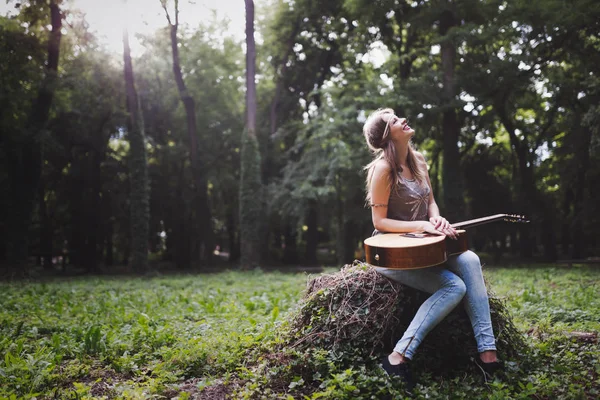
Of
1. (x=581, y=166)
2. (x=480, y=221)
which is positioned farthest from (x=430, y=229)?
(x=581, y=166)

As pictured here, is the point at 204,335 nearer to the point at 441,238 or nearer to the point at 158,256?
the point at 441,238

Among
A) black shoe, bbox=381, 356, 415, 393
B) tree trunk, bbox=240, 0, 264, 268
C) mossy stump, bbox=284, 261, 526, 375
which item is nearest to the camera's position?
black shoe, bbox=381, 356, 415, 393

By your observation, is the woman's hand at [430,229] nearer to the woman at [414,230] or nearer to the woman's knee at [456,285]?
the woman at [414,230]

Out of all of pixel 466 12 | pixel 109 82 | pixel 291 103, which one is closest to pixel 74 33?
pixel 109 82

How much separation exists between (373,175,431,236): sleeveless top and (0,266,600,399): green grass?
4.27 feet

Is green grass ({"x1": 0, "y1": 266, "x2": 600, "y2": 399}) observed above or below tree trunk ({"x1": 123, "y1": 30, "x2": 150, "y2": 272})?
below

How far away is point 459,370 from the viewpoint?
12.8ft

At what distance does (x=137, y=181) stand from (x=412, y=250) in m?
18.4

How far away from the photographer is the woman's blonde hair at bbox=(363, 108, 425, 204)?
4.16 meters

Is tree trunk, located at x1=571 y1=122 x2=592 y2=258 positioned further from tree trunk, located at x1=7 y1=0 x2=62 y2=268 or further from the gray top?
tree trunk, located at x1=7 y1=0 x2=62 y2=268

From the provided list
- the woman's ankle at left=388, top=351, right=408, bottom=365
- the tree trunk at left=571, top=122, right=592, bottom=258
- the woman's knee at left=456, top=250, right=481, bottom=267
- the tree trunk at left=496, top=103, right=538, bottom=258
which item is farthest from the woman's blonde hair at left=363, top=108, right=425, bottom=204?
the tree trunk at left=496, top=103, right=538, bottom=258

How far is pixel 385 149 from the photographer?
4219 mm

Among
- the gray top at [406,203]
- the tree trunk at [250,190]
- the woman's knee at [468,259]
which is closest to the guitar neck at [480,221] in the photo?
the woman's knee at [468,259]

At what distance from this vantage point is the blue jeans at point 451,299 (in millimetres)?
3637
